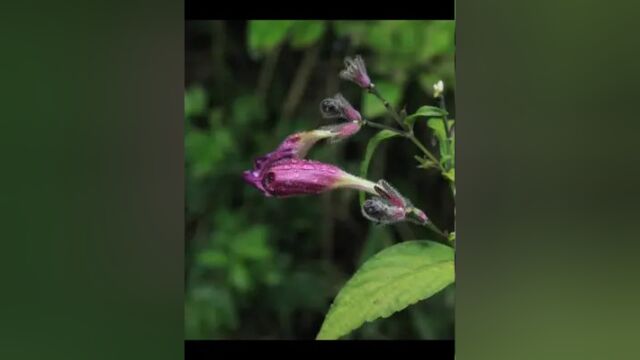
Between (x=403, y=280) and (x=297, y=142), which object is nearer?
(x=403, y=280)

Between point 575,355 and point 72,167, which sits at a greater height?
point 72,167

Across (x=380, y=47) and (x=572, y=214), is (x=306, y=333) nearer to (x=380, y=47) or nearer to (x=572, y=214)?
(x=380, y=47)

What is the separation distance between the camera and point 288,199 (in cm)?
181

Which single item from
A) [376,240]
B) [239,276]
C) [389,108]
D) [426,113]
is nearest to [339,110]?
[389,108]

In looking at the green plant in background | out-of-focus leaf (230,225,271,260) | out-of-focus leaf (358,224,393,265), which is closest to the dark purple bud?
the green plant in background

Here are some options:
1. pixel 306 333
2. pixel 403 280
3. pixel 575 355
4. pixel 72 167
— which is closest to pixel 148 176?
pixel 72 167

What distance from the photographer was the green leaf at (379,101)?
1.63m

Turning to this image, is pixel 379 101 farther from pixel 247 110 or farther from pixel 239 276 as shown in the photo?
pixel 239 276

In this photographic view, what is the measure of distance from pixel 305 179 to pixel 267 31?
1.40 feet

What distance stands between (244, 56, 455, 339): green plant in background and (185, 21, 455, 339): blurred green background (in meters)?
0.10

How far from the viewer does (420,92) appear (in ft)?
5.62

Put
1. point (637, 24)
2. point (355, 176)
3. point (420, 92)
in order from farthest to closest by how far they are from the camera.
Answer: point (420, 92) → point (355, 176) → point (637, 24)

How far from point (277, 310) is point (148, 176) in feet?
2.96

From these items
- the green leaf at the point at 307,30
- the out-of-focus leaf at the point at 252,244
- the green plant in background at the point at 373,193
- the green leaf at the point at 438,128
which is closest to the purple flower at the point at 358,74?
the green plant in background at the point at 373,193
